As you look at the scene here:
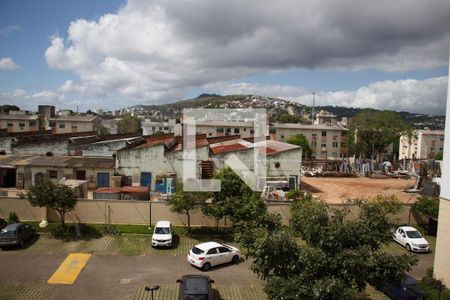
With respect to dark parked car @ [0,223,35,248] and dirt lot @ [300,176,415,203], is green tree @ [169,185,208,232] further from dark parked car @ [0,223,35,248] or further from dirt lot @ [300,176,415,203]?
dirt lot @ [300,176,415,203]

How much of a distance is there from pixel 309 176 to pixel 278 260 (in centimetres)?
3613

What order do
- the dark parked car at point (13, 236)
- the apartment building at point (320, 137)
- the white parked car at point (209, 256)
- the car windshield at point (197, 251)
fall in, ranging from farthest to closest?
1. the apartment building at point (320, 137)
2. the dark parked car at point (13, 236)
3. the car windshield at point (197, 251)
4. the white parked car at point (209, 256)

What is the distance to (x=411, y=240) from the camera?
72.9ft

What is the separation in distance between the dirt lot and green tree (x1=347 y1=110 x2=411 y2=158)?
14.4 metres

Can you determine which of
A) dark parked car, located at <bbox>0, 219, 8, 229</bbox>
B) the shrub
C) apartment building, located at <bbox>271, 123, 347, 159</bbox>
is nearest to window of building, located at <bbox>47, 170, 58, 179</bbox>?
the shrub

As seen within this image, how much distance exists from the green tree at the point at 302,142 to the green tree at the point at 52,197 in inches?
1872

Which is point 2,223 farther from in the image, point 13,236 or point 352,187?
point 352,187

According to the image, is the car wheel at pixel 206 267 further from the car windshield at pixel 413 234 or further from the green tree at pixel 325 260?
the car windshield at pixel 413 234

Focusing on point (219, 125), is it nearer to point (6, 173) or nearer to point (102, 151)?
point (102, 151)

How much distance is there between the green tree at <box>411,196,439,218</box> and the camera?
2470cm

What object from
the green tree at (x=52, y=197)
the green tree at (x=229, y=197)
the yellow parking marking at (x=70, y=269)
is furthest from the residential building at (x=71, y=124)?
the yellow parking marking at (x=70, y=269)

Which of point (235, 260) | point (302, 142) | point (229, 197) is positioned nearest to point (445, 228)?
point (235, 260)

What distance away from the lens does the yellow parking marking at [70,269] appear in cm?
1697

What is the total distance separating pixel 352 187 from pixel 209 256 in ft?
83.8
